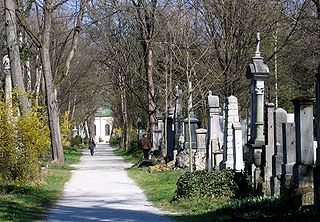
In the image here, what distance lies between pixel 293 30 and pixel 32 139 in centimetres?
1741

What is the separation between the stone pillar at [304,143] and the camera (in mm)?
12609

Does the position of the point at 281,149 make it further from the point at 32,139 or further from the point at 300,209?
the point at 32,139

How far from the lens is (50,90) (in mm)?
34125

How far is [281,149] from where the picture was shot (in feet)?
50.3

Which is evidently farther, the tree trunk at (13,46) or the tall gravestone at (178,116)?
the tall gravestone at (178,116)

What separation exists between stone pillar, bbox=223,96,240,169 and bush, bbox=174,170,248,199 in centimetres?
236

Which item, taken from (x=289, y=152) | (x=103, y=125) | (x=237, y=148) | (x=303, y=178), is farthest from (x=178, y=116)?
(x=103, y=125)

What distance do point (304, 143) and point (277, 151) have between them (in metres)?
2.72

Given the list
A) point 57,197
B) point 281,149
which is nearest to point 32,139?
point 57,197

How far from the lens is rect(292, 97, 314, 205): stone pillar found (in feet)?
41.4

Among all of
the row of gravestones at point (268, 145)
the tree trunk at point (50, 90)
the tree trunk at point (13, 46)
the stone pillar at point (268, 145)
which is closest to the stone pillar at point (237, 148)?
the row of gravestones at point (268, 145)

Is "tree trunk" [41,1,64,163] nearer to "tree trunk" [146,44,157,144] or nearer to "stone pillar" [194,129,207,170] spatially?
"tree trunk" [146,44,157,144]

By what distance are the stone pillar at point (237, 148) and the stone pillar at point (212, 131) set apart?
83.4 inches

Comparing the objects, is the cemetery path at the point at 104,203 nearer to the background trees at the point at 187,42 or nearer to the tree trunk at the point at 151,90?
the background trees at the point at 187,42
